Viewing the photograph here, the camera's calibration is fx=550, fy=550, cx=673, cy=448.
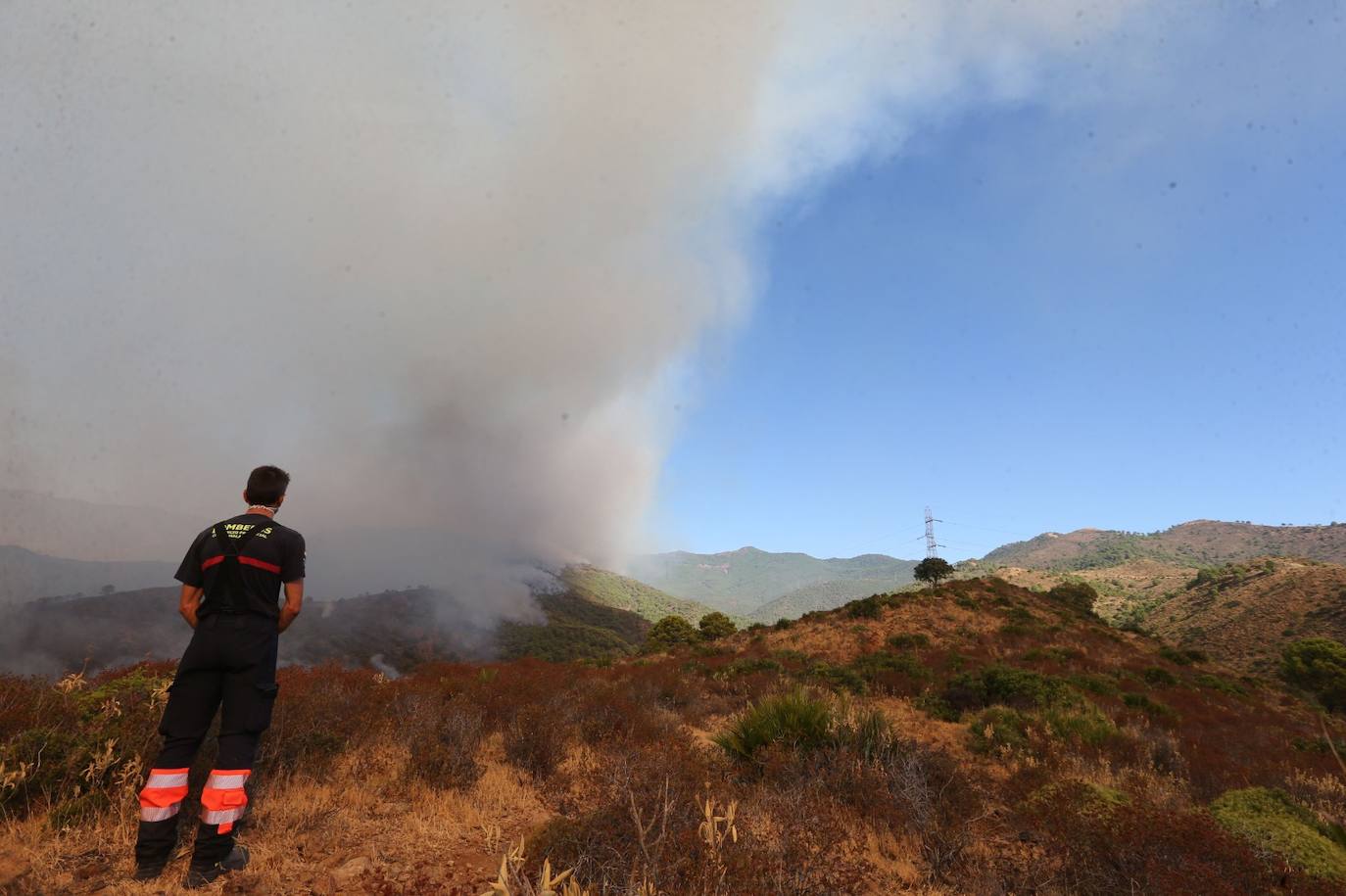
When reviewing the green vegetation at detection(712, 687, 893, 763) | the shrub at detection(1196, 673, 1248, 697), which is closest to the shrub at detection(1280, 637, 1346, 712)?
the shrub at detection(1196, 673, 1248, 697)

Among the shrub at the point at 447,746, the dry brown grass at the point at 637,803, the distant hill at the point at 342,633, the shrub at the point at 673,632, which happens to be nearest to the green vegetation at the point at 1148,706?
the dry brown grass at the point at 637,803

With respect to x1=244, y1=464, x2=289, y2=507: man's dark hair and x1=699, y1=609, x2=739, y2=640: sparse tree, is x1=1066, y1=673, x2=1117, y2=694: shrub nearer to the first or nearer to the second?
x1=244, y1=464, x2=289, y2=507: man's dark hair

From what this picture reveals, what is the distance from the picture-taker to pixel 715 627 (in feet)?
127

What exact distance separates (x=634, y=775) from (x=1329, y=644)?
132 feet

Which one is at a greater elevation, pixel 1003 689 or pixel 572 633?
pixel 1003 689

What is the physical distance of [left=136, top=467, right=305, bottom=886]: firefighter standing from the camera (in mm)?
3516

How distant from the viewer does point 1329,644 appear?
88.7 feet

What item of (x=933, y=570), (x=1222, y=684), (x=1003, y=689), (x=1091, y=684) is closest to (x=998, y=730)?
(x=1003, y=689)

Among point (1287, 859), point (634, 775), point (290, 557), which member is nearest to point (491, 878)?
point (634, 775)

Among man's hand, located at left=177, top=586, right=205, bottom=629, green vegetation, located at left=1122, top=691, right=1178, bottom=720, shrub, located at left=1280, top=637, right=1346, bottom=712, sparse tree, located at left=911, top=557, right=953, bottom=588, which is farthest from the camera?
sparse tree, located at left=911, top=557, right=953, bottom=588

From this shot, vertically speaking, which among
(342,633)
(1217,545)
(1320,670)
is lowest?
(342,633)

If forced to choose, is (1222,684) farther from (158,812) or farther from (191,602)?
(191,602)

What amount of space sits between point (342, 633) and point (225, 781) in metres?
137

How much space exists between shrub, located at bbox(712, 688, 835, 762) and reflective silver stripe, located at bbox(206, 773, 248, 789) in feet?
15.1
